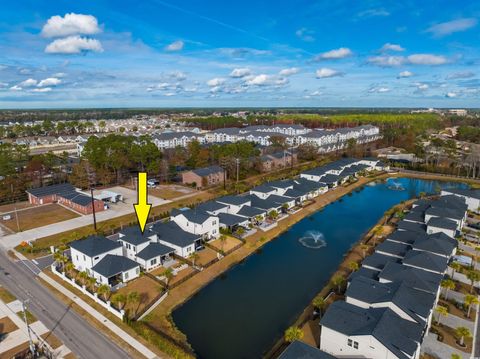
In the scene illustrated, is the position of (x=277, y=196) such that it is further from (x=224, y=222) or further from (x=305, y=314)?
(x=305, y=314)

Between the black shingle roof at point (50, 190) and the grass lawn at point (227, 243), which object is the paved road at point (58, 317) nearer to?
the grass lawn at point (227, 243)

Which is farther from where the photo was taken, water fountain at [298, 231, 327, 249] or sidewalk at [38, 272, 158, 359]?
water fountain at [298, 231, 327, 249]

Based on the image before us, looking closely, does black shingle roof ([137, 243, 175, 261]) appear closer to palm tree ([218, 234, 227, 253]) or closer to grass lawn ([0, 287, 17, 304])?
palm tree ([218, 234, 227, 253])

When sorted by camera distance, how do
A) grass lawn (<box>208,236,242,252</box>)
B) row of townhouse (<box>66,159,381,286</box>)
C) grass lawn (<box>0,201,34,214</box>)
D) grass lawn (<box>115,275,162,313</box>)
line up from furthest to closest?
grass lawn (<box>0,201,34,214</box>), grass lawn (<box>208,236,242,252</box>), row of townhouse (<box>66,159,381,286</box>), grass lawn (<box>115,275,162,313</box>)

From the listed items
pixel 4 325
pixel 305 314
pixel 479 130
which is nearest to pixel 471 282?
pixel 305 314

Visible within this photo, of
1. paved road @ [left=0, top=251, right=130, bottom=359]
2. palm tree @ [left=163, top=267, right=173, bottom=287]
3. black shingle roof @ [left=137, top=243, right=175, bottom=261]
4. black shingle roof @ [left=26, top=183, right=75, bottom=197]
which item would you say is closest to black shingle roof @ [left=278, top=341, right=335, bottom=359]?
paved road @ [left=0, top=251, right=130, bottom=359]

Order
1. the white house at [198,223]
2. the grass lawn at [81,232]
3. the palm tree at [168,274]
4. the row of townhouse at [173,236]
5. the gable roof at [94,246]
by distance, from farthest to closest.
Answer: the white house at [198,223]
the grass lawn at [81,232]
the gable roof at [94,246]
the row of townhouse at [173,236]
the palm tree at [168,274]

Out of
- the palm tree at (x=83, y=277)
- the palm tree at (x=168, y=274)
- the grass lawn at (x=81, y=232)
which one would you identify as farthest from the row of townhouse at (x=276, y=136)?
the palm tree at (x=83, y=277)
